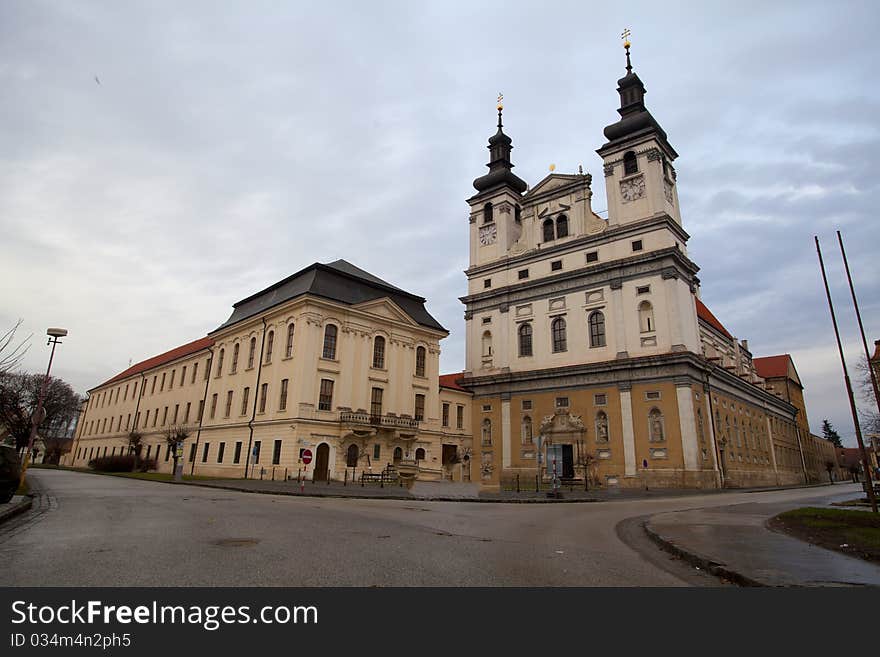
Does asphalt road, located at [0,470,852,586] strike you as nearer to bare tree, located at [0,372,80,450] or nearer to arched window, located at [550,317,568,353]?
arched window, located at [550,317,568,353]

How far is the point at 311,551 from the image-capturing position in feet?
23.6

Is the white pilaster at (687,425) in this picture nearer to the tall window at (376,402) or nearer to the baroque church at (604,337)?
the baroque church at (604,337)

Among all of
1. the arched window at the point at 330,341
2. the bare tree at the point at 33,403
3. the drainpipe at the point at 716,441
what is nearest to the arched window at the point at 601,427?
the drainpipe at the point at 716,441

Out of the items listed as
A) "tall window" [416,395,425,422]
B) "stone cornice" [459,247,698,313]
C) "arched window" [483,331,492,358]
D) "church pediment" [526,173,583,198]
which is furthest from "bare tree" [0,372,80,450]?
"church pediment" [526,173,583,198]

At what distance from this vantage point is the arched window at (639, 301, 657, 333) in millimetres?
37219

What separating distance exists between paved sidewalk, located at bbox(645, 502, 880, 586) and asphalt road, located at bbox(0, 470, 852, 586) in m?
0.34

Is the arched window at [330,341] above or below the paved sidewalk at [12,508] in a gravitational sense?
above

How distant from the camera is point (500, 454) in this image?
139 feet

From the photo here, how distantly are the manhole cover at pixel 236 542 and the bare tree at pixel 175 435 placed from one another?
2995 centimetres

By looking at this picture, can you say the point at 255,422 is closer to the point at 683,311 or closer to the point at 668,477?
the point at 668,477

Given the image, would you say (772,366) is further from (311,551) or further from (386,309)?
(311,551)

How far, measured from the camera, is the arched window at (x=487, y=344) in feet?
152

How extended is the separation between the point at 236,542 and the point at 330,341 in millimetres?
30061

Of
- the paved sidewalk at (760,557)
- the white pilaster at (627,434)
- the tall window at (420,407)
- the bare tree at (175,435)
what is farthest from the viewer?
the tall window at (420,407)
